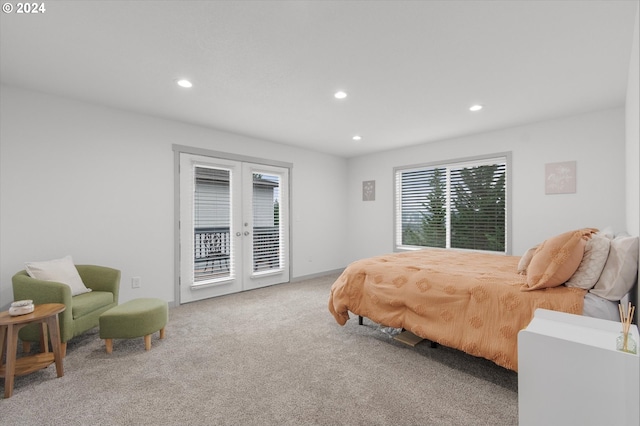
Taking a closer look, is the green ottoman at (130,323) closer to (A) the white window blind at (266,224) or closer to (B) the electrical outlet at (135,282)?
(B) the electrical outlet at (135,282)

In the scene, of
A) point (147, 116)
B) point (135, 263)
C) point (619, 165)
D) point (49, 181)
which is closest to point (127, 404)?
point (135, 263)

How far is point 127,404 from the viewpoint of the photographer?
1909 mm

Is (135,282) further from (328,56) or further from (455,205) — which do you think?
(455,205)

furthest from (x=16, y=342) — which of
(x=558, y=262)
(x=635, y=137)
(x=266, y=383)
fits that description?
(x=635, y=137)

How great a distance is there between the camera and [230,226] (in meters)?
4.57

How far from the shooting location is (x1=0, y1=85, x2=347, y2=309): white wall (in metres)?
2.96

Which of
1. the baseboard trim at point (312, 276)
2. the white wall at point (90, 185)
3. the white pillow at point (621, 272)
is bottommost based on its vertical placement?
the baseboard trim at point (312, 276)

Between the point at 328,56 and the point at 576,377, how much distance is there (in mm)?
2519

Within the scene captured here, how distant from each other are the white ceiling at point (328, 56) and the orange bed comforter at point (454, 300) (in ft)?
5.95

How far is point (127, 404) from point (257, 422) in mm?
906

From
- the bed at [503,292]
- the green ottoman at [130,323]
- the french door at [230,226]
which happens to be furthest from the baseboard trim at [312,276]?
the green ottoman at [130,323]

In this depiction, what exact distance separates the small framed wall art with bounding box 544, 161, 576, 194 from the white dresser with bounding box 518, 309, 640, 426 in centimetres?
306

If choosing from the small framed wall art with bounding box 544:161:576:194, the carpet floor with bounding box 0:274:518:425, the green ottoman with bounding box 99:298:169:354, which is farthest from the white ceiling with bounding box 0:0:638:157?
the carpet floor with bounding box 0:274:518:425

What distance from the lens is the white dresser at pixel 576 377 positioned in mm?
1146
